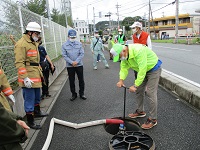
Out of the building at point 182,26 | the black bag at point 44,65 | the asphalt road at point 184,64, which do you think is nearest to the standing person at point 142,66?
the black bag at point 44,65

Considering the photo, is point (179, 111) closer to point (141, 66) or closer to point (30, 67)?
point (141, 66)

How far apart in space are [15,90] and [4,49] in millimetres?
873

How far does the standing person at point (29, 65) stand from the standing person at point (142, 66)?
5.19 feet

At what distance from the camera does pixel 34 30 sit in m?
3.45

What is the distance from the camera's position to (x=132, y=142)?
111 inches

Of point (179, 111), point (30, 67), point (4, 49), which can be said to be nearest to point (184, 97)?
point (179, 111)

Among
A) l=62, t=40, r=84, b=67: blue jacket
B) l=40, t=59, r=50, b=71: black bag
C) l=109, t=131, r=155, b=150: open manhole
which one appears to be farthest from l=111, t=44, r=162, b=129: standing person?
l=40, t=59, r=50, b=71: black bag

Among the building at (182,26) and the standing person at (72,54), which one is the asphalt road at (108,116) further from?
the building at (182,26)

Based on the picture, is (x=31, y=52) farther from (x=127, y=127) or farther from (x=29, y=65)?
(x=127, y=127)

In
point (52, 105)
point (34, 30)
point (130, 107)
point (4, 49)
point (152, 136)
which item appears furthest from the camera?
point (52, 105)

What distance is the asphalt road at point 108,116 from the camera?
9.62ft

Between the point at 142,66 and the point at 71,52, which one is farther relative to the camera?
the point at 71,52

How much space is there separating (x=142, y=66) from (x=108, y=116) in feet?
4.90

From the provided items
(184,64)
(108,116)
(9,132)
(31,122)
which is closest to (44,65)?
(31,122)
